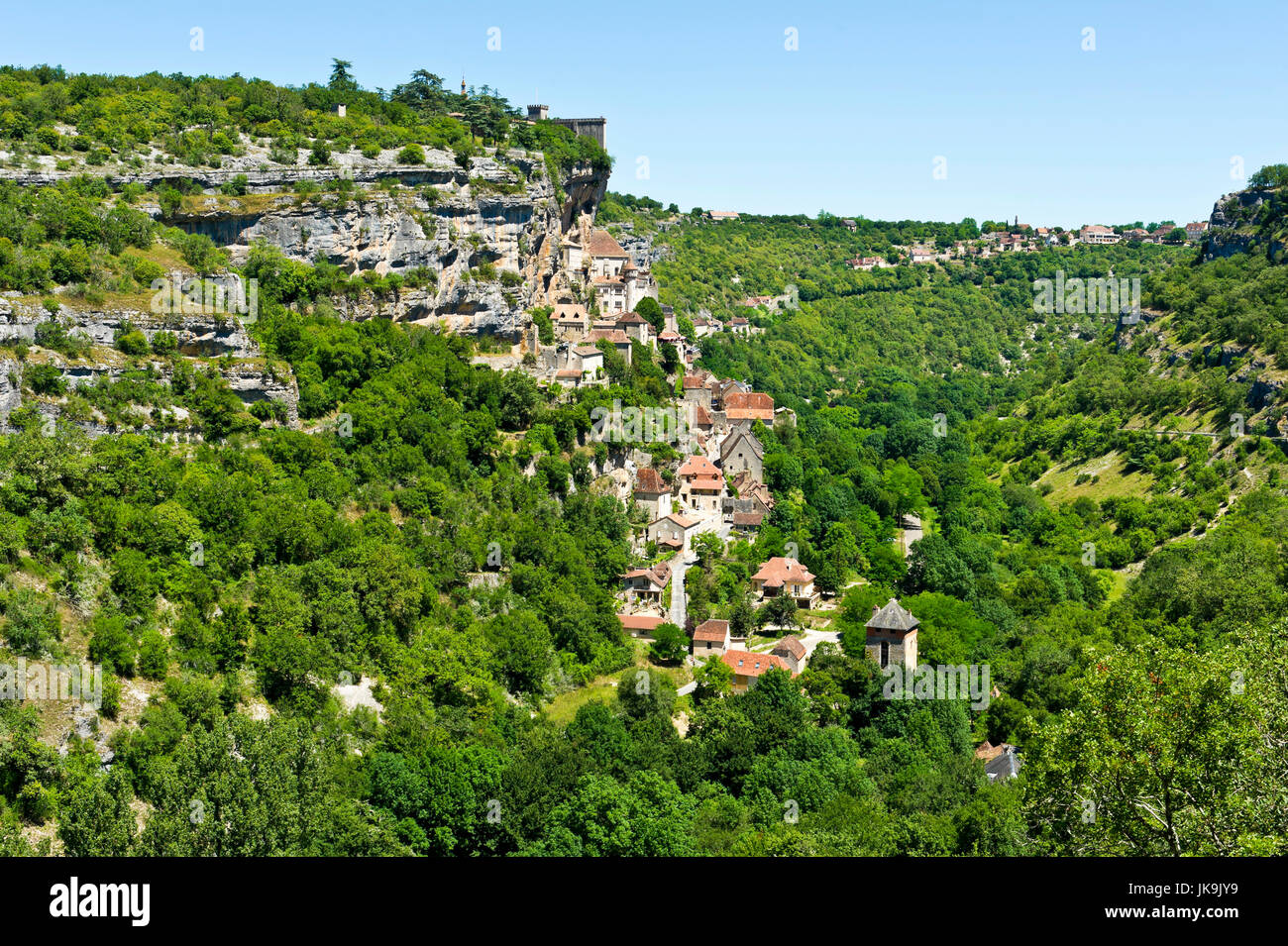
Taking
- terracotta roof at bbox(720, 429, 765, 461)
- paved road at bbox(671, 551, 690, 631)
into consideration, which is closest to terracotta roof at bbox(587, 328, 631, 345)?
terracotta roof at bbox(720, 429, 765, 461)

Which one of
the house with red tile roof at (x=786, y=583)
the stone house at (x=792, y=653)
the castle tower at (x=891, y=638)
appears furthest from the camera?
the house with red tile roof at (x=786, y=583)

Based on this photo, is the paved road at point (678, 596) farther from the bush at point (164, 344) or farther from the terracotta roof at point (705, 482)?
the bush at point (164, 344)

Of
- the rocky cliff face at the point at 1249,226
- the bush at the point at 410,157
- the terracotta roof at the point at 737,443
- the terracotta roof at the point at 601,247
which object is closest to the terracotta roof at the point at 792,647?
the terracotta roof at the point at 737,443

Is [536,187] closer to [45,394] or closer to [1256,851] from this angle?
[45,394]

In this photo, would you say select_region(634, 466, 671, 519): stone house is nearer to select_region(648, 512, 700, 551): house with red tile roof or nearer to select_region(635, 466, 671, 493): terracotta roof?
select_region(635, 466, 671, 493): terracotta roof

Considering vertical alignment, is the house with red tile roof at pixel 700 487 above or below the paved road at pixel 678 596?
above
